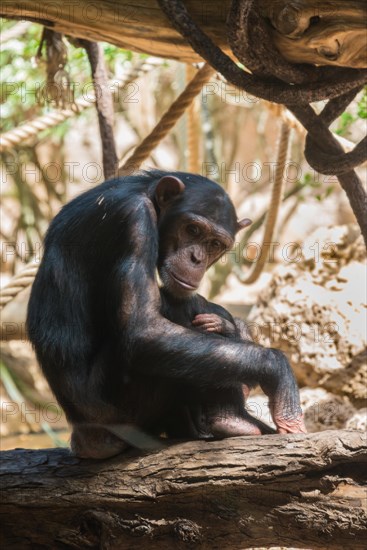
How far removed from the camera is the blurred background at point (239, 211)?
4.77 m

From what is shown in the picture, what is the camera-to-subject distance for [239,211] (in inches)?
457

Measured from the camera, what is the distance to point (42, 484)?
2.91m

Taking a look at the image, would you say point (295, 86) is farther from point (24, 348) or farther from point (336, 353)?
point (24, 348)

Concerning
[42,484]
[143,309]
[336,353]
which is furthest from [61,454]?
[336,353]

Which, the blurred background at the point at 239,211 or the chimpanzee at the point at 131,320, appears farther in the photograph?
the blurred background at the point at 239,211

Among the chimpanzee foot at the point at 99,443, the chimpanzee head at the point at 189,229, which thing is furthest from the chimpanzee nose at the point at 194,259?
the chimpanzee foot at the point at 99,443

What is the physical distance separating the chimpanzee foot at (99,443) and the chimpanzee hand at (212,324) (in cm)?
56

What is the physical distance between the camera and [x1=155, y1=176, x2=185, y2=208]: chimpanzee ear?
10.3 ft

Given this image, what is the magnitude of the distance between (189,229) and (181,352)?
1.93 feet

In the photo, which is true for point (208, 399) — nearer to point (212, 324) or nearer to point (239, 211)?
point (212, 324)

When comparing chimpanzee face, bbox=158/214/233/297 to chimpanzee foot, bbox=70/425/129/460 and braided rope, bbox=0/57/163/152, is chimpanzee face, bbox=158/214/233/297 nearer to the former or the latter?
chimpanzee foot, bbox=70/425/129/460

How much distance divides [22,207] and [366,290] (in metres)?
6.88

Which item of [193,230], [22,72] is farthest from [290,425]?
[22,72]

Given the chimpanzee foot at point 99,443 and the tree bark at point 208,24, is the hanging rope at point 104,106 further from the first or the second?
the chimpanzee foot at point 99,443
